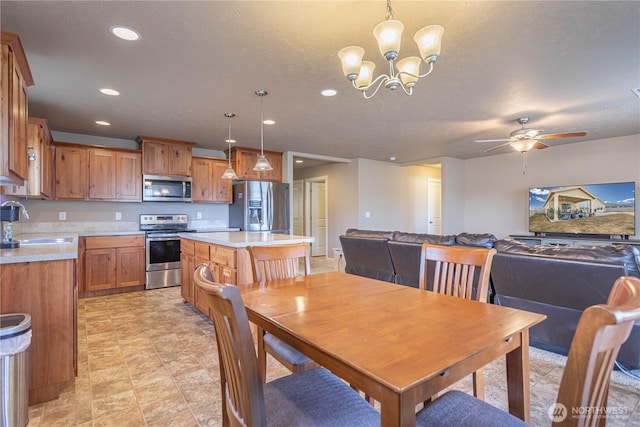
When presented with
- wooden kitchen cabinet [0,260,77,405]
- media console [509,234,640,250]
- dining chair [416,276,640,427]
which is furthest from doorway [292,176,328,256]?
dining chair [416,276,640,427]

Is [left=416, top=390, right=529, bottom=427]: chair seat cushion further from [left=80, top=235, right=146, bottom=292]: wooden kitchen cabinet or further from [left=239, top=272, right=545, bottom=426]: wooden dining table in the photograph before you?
→ [left=80, top=235, right=146, bottom=292]: wooden kitchen cabinet

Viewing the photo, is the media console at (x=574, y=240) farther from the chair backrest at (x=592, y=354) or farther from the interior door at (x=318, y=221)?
the chair backrest at (x=592, y=354)

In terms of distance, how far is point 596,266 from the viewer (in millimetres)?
2141

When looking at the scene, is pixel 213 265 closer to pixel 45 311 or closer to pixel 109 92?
pixel 45 311

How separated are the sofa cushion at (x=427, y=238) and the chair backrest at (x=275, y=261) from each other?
1.64 m

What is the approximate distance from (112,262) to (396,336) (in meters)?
4.70

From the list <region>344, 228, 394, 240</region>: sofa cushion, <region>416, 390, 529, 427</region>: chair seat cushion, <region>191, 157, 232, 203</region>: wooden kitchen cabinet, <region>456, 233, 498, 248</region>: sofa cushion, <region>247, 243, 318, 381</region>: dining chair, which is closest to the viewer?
<region>416, 390, 529, 427</region>: chair seat cushion

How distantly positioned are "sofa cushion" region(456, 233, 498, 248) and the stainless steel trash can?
3.20 metres

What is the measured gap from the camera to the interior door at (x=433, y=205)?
8.31m

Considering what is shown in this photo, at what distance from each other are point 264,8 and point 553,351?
3.29 meters

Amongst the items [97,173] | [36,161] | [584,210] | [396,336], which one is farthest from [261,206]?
[584,210]

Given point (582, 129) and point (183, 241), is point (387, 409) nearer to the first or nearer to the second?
point (183, 241)

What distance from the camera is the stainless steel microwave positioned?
4902mm

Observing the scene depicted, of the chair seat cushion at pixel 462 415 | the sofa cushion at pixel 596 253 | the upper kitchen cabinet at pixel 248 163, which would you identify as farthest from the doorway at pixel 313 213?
the chair seat cushion at pixel 462 415
